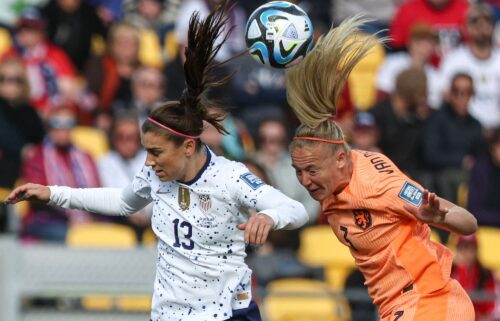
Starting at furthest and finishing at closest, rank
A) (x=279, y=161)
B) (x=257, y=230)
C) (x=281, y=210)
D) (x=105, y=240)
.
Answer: (x=279, y=161)
(x=105, y=240)
(x=281, y=210)
(x=257, y=230)

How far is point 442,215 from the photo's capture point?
582cm

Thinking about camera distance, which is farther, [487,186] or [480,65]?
[480,65]

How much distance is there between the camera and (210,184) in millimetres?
6332

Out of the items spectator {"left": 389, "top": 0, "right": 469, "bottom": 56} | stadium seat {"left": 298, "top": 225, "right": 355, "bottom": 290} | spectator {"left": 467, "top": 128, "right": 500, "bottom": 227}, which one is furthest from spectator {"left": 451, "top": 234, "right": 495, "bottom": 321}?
spectator {"left": 389, "top": 0, "right": 469, "bottom": 56}

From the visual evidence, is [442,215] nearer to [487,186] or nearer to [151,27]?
[487,186]

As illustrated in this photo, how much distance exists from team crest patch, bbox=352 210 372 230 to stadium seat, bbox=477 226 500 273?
571 centimetres

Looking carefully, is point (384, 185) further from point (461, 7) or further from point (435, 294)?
point (461, 7)

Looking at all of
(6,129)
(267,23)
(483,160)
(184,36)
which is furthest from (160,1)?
(267,23)

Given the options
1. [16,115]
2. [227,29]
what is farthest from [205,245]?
[227,29]

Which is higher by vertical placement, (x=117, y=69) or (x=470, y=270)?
(x=117, y=69)

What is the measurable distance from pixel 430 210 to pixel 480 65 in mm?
7258

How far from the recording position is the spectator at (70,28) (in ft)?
42.2

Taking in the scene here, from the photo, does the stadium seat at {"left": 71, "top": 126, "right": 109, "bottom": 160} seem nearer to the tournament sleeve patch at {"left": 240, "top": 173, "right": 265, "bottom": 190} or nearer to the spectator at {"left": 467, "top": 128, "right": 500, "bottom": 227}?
the spectator at {"left": 467, "top": 128, "right": 500, "bottom": 227}

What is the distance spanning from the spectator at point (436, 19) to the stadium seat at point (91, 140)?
3525 millimetres
